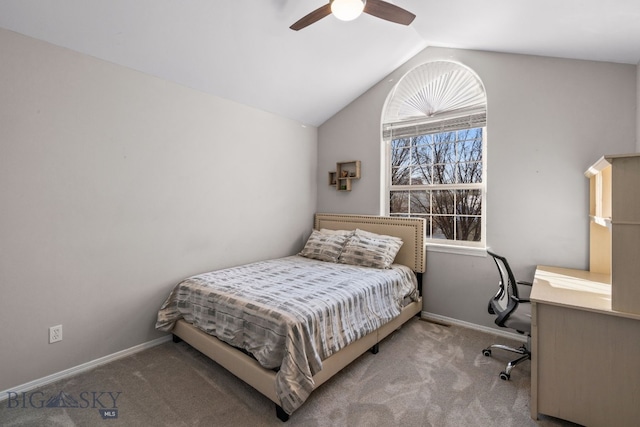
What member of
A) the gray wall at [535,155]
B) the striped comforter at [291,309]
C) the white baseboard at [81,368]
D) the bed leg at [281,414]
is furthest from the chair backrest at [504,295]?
the white baseboard at [81,368]

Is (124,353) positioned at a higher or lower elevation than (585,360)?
lower

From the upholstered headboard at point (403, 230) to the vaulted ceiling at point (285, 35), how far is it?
66.0 inches

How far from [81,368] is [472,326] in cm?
349

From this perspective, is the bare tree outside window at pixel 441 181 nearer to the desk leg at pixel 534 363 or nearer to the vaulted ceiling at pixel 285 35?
the vaulted ceiling at pixel 285 35

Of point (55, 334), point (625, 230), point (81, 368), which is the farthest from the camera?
point (81, 368)

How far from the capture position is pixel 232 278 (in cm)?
265

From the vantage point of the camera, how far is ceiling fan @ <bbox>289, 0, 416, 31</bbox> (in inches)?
71.6

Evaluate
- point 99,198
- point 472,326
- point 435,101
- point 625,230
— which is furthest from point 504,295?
point 99,198

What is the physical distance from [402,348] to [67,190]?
2.96m

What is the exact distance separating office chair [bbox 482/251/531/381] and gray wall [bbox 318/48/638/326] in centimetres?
59

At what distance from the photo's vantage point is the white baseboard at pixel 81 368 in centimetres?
199

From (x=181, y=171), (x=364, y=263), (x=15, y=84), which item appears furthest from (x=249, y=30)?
(x=364, y=263)

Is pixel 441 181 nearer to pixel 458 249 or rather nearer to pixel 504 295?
pixel 458 249

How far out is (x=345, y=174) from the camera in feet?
13.0
